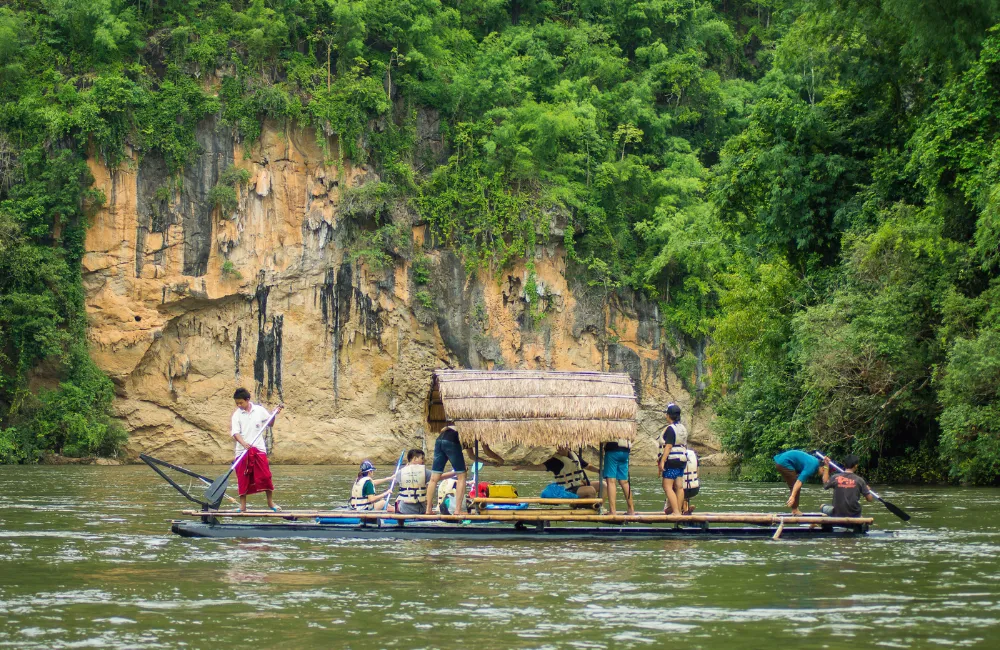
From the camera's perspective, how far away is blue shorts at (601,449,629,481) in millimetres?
14711

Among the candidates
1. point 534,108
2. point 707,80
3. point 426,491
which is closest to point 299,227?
point 534,108

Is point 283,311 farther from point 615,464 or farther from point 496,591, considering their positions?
point 496,591

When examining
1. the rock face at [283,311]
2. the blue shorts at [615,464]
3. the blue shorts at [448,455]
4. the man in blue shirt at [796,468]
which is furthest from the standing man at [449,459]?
the rock face at [283,311]

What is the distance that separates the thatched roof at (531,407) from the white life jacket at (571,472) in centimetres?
121

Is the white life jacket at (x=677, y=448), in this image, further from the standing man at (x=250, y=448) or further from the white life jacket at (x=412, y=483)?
the standing man at (x=250, y=448)

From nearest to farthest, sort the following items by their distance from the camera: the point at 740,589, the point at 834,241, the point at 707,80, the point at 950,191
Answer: the point at 740,589 → the point at 950,191 → the point at 834,241 → the point at 707,80

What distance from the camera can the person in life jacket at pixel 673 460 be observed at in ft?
47.6

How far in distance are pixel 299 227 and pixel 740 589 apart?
3581cm

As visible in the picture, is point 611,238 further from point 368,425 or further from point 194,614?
point 194,614

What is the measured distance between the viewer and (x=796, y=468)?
15.1 metres

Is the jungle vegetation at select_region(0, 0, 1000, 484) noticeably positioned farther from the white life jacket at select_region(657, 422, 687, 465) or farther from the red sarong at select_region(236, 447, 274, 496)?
the red sarong at select_region(236, 447, 274, 496)

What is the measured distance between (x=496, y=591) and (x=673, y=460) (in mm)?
5111

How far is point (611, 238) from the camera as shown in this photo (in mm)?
48062

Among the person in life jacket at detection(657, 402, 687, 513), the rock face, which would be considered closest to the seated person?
the person in life jacket at detection(657, 402, 687, 513)
